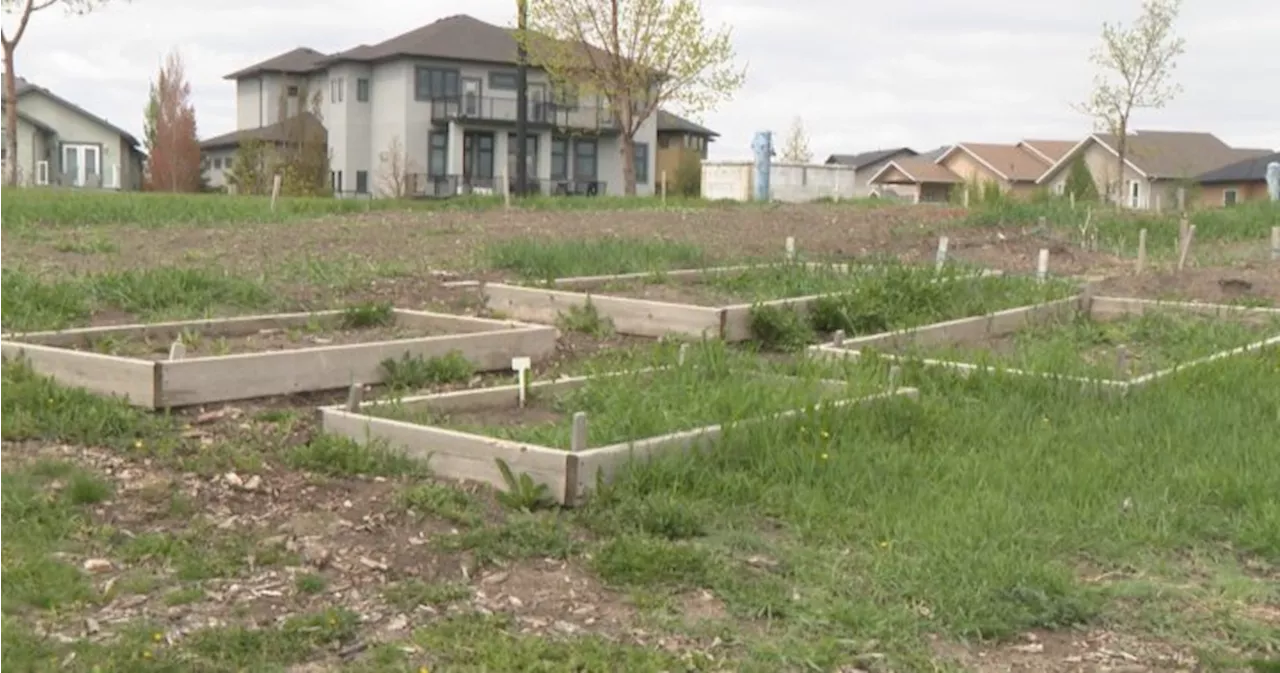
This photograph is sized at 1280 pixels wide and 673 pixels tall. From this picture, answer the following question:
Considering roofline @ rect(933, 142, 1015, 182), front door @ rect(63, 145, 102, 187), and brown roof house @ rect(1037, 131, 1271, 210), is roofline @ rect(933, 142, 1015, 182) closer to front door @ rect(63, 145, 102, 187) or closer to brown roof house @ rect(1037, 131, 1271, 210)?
brown roof house @ rect(1037, 131, 1271, 210)

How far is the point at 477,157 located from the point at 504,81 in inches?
122

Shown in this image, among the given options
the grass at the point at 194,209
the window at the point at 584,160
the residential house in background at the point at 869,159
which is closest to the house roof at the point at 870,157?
the residential house in background at the point at 869,159

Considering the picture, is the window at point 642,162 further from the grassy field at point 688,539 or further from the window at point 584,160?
the grassy field at point 688,539

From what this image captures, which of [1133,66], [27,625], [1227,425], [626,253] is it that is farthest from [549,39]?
[27,625]

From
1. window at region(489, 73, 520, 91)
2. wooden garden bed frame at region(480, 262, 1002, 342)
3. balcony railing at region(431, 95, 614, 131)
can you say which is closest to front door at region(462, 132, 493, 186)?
balcony railing at region(431, 95, 614, 131)

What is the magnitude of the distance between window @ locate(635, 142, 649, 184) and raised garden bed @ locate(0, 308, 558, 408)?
5144 cm

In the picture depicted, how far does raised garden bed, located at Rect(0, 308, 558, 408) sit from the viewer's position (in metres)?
6.46

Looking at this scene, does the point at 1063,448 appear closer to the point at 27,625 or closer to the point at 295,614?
the point at 295,614

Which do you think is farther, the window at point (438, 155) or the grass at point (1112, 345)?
the window at point (438, 155)

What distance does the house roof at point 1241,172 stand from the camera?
6219 centimetres

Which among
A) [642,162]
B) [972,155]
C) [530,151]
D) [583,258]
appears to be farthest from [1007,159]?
[583,258]

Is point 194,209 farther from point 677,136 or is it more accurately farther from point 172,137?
point 677,136

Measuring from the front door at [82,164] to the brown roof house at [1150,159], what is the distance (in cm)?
3908

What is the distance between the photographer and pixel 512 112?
5475 centimetres
